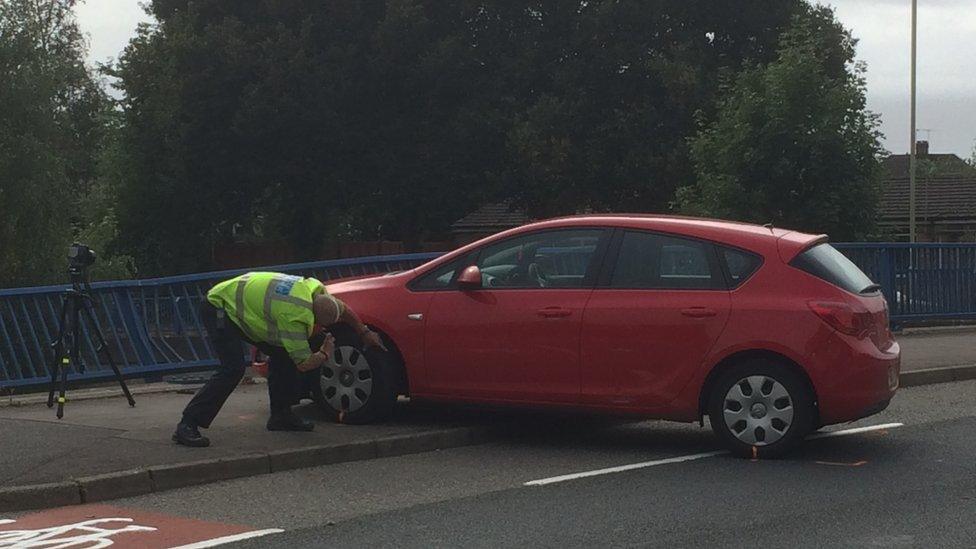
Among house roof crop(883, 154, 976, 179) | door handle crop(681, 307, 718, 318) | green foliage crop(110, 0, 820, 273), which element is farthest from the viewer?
house roof crop(883, 154, 976, 179)

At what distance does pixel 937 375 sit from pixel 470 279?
256 inches

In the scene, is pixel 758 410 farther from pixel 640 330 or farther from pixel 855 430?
pixel 855 430

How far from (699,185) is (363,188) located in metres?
15.3

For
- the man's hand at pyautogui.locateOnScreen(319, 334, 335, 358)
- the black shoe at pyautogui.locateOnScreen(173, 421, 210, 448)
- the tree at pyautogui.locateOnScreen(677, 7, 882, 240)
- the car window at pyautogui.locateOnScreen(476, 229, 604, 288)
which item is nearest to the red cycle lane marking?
the black shoe at pyautogui.locateOnScreen(173, 421, 210, 448)

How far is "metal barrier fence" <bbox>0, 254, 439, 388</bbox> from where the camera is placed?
41.9 ft

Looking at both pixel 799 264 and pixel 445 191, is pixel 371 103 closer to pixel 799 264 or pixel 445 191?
pixel 445 191

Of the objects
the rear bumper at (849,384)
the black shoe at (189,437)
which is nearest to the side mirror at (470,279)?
the black shoe at (189,437)

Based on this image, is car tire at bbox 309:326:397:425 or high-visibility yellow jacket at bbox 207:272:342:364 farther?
car tire at bbox 309:326:397:425

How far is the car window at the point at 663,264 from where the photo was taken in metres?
9.14

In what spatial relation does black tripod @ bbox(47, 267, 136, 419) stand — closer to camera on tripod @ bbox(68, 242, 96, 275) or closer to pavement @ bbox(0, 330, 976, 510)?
camera on tripod @ bbox(68, 242, 96, 275)

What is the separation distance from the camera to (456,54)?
129 feet

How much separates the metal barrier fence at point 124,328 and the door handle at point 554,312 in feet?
13.8

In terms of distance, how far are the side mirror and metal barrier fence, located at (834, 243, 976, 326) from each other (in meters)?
9.98

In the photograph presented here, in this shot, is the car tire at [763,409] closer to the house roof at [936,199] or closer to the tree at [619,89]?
the tree at [619,89]
